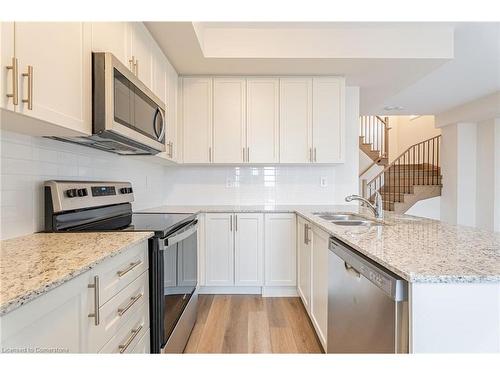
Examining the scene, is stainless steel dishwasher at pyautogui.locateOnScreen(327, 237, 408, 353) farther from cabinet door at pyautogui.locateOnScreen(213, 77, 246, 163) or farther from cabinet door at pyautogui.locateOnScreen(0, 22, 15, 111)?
cabinet door at pyautogui.locateOnScreen(213, 77, 246, 163)

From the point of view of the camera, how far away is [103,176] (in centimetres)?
204

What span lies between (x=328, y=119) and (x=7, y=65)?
271 centimetres

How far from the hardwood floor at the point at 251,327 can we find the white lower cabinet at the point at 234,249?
0.19 metres

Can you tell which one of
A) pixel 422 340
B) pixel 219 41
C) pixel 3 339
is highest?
pixel 219 41

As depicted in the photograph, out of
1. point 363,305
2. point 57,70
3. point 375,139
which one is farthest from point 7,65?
point 375,139

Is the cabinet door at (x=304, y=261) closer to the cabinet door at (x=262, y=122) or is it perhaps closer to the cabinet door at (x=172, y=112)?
the cabinet door at (x=262, y=122)

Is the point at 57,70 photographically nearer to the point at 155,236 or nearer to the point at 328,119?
the point at 155,236

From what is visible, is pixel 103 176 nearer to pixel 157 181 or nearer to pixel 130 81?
pixel 130 81

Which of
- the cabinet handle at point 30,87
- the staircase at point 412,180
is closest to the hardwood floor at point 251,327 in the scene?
the cabinet handle at point 30,87

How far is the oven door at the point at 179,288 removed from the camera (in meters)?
1.54

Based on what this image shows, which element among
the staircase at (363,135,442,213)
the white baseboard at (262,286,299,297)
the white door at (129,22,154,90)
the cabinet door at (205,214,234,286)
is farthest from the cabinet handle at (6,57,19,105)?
the staircase at (363,135,442,213)
